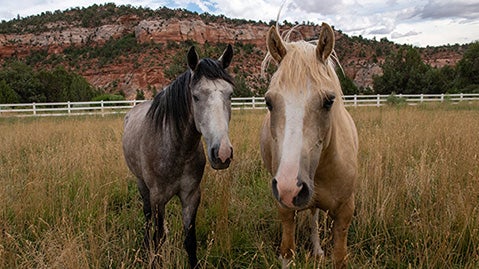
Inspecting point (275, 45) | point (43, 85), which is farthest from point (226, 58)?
point (43, 85)

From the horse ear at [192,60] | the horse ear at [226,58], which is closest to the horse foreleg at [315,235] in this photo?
the horse ear at [226,58]

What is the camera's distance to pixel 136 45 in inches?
2426

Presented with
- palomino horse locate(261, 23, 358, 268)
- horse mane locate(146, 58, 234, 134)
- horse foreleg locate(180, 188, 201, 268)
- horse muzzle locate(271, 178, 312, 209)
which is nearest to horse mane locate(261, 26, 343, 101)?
palomino horse locate(261, 23, 358, 268)

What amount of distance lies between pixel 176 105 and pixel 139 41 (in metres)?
68.9

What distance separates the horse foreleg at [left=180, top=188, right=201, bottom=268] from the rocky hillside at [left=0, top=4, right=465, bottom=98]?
4926cm

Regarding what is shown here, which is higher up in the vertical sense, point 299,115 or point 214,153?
point 299,115

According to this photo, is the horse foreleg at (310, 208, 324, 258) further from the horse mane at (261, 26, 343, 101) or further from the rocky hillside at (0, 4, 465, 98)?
the rocky hillside at (0, 4, 465, 98)

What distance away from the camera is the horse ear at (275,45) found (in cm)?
175

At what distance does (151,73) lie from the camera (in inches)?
2099

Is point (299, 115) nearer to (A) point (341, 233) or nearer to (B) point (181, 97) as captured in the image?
(A) point (341, 233)

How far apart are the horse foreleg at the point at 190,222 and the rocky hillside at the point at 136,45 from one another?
162ft

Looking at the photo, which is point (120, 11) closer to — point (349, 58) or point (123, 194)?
point (349, 58)

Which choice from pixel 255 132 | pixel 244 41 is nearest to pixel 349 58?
pixel 244 41

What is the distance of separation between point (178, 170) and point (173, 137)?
31 cm
